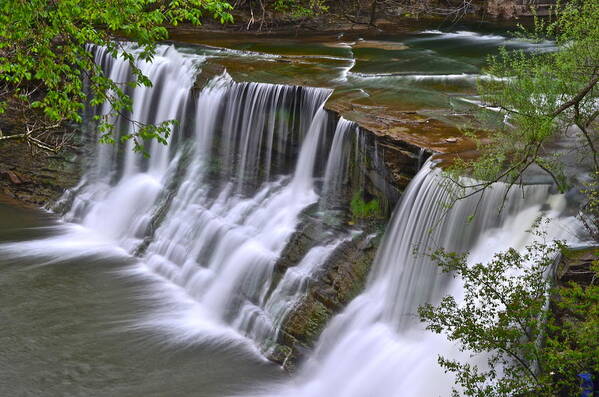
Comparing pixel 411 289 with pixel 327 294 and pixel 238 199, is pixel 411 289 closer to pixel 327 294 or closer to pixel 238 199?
pixel 327 294

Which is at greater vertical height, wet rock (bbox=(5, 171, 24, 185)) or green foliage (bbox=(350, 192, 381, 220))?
green foliage (bbox=(350, 192, 381, 220))

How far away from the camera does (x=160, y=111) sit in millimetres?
17734

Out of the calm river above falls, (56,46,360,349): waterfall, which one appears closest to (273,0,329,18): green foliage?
the calm river above falls

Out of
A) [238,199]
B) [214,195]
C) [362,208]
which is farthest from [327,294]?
[214,195]

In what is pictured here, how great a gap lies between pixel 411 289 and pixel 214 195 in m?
5.90

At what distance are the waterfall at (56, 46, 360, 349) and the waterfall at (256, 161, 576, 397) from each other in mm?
1183

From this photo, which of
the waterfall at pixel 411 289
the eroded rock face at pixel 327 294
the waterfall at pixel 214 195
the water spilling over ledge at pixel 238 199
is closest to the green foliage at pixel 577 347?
the waterfall at pixel 411 289

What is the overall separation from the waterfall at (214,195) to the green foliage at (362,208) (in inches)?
21.4

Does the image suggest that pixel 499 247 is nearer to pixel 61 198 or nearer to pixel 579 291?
pixel 579 291

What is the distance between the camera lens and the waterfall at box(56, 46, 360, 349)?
41.5 feet

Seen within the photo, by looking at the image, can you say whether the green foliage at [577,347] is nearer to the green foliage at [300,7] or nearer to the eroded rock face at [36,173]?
the eroded rock face at [36,173]

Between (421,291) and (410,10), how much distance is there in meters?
15.3

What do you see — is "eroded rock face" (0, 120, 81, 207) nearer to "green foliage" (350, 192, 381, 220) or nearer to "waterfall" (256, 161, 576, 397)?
"green foliage" (350, 192, 381, 220)

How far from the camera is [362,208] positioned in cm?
1253
